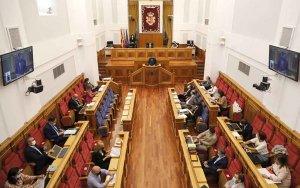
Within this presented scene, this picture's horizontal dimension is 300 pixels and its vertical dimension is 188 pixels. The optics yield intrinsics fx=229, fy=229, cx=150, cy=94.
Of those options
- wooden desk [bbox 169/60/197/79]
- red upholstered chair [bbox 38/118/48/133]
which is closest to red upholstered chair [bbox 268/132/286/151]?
red upholstered chair [bbox 38/118/48/133]

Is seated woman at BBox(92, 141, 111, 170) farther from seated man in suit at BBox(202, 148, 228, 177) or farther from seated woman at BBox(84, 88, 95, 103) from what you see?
seated woman at BBox(84, 88, 95, 103)

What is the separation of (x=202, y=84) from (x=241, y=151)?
439 centimetres

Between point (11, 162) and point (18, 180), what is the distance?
0.56 m

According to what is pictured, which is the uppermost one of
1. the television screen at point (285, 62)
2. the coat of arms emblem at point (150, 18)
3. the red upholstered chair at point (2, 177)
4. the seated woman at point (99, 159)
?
the coat of arms emblem at point (150, 18)

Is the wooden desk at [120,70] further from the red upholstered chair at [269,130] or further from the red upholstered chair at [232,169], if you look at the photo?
the red upholstered chair at [232,169]

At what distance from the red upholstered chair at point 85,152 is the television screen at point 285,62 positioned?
3980mm

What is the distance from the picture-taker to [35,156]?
13.5 ft

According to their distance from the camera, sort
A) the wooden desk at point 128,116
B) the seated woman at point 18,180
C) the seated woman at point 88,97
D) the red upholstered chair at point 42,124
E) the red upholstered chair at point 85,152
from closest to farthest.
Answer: the seated woman at point 18,180
the red upholstered chair at point 85,152
the red upholstered chair at point 42,124
the wooden desk at point 128,116
the seated woman at point 88,97

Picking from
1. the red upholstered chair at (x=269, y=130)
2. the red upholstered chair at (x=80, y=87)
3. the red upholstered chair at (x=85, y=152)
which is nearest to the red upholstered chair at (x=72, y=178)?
the red upholstered chair at (x=85, y=152)

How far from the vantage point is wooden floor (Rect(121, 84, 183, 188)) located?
443 centimetres

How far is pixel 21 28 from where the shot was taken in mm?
4438

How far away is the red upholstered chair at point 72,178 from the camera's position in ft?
11.8

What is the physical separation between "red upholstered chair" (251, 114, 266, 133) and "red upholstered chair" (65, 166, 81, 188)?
12.5ft

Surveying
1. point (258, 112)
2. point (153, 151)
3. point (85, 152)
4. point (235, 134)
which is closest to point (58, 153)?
point (85, 152)
